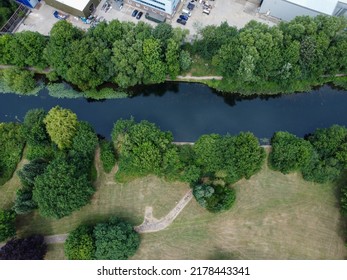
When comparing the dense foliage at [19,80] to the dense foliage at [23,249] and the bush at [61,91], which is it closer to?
the bush at [61,91]

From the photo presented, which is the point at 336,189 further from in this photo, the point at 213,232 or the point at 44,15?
the point at 44,15

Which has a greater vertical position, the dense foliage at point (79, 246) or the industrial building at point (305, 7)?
the industrial building at point (305, 7)

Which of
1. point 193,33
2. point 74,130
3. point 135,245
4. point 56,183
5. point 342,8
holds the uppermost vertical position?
point 342,8

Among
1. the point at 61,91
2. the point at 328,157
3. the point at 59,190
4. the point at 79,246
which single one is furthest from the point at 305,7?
the point at 79,246

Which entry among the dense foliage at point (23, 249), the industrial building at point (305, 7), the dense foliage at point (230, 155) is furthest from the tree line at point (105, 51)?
the dense foliage at point (23, 249)

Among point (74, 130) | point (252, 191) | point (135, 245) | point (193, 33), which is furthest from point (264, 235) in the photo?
point (193, 33)

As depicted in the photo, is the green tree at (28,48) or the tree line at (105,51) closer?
the tree line at (105,51)

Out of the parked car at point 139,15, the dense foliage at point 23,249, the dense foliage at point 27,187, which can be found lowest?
the dense foliage at point 23,249
